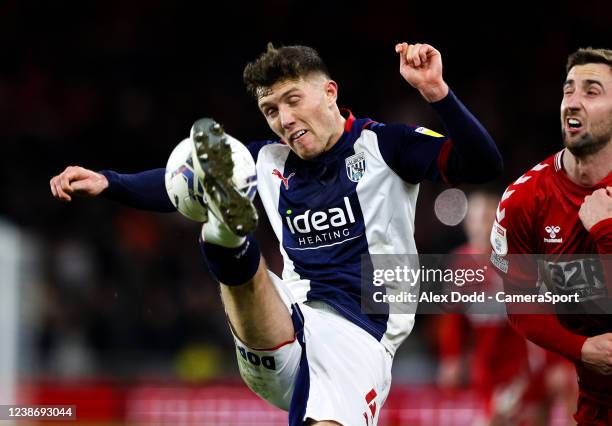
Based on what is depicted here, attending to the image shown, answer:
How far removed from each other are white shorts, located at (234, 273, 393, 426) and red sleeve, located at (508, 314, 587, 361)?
68 centimetres

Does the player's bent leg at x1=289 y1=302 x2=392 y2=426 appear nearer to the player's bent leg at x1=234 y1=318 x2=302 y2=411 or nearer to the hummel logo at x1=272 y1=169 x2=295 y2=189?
the player's bent leg at x1=234 y1=318 x2=302 y2=411

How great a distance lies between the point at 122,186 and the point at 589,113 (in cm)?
210

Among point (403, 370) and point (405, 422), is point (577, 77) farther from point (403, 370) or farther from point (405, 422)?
point (403, 370)

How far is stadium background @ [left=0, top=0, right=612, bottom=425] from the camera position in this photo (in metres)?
10.5

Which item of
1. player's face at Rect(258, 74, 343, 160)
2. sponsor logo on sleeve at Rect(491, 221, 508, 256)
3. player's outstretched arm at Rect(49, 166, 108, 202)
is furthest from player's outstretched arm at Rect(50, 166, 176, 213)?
sponsor logo on sleeve at Rect(491, 221, 508, 256)

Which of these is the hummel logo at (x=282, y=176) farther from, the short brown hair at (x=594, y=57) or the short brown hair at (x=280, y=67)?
the short brown hair at (x=594, y=57)

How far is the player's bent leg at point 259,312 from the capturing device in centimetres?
376

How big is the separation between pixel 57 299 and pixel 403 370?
161 inches

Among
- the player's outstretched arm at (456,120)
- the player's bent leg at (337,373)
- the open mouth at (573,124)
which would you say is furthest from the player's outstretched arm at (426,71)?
the player's bent leg at (337,373)

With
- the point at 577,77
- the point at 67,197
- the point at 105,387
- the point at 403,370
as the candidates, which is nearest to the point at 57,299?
the point at 105,387

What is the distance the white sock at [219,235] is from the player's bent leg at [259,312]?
25 cm

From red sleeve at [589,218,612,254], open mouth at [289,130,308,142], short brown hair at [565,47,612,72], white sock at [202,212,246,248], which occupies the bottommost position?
red sleeve at [589,218,612,254]

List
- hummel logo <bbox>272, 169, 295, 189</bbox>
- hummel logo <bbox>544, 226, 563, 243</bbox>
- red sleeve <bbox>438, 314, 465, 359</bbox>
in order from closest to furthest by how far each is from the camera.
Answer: hummel logo <bbox>544, 226, 563, 243</bbox> < hummel logo <bbox>272, 169, 295, 189</bbox> < red sleeve <bbox>438, 314, 465, 359</bbox>

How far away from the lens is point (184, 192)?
3705 millimetres
